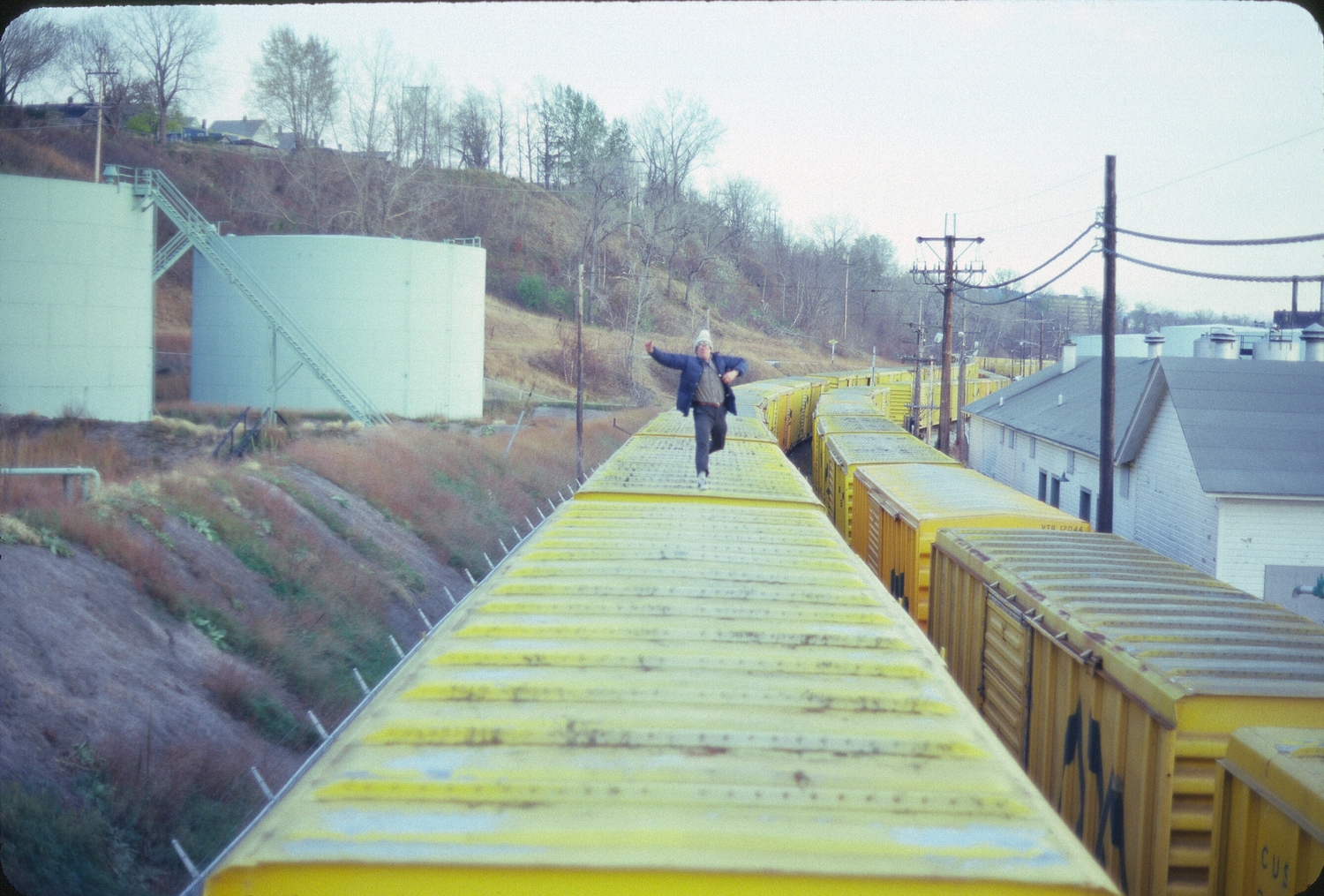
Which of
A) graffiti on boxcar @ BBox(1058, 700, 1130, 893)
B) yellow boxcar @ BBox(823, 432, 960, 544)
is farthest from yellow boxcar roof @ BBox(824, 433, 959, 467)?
graffiti on boxcar @ BBox(1058, 700, 1130, 893)

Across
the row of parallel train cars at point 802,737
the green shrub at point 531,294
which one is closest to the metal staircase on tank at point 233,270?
the row of parallel train cars at point 802,737

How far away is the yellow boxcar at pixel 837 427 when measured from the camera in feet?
70.7

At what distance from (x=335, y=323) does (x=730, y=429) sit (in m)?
16.6

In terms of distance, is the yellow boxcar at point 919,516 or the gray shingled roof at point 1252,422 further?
the gray shingled roof at point 1252,422

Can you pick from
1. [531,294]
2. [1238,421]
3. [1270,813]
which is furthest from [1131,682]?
[531,294]

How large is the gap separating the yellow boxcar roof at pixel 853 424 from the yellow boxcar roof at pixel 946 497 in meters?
7.17

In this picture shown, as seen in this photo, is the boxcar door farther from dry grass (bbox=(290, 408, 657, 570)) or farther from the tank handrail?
dry grass (bbox=(290, 408, 657, 570))

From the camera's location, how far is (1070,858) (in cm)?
248

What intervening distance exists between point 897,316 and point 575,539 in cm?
9740

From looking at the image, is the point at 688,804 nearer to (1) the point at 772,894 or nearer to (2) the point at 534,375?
(1) the point at 772,894

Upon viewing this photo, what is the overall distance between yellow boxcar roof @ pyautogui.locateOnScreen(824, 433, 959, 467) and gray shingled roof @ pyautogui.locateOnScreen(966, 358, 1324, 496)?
4465 mm

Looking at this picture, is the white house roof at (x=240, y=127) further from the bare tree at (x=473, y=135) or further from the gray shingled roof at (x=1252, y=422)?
the gray shingled roof at (x=1252, y=422)

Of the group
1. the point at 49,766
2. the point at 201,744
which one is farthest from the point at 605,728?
the point at 201,744

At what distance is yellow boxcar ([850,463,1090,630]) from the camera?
30.0 feet
